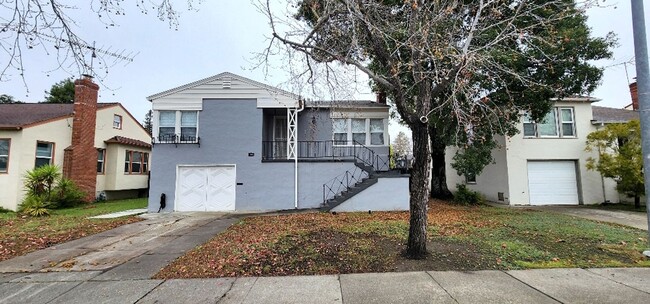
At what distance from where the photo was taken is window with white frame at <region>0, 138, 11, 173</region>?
46.5ft

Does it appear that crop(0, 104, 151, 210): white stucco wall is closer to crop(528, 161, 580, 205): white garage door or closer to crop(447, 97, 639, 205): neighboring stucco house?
crop(447, 97, 639, 205): neighboring stucco house

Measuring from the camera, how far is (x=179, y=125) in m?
13.3

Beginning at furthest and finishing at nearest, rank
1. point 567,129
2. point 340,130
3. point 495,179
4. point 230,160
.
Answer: point 495,179, point 567,129, point 340,130, point 230,160

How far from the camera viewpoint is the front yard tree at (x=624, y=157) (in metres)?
12.3

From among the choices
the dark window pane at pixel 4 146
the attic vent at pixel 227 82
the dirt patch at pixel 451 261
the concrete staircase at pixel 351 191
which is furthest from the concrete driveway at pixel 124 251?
the dark window pane at pixel 4 146

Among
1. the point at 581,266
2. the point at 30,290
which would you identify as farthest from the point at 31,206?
the point at 581,266

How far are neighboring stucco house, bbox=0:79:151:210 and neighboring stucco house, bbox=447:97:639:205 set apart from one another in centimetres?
2039

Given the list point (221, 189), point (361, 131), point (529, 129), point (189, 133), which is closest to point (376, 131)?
point (361, 131)

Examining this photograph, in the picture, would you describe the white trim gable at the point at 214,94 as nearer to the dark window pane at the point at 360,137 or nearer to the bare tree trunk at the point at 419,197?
the dark window pane at the point at 360,137

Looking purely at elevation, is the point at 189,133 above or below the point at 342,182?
above

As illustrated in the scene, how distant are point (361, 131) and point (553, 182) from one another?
10111mm

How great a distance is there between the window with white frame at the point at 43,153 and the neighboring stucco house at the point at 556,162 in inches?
910

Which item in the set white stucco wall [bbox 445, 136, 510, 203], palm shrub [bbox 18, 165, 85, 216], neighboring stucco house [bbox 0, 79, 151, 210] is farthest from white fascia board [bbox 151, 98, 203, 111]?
white stucco wall [bbox 445, 136, 510, 203]

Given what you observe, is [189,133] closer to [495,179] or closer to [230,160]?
[230,160]
